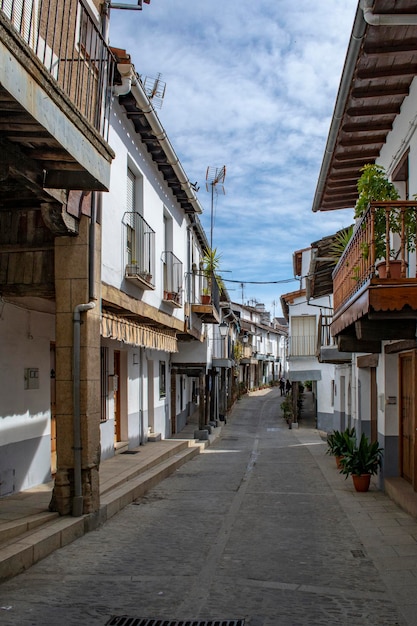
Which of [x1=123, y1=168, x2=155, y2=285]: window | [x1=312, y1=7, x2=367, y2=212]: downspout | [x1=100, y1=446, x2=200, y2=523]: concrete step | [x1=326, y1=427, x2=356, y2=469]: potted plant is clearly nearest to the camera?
[x1=312, y1=7, x2=367, y2=212]: downspout

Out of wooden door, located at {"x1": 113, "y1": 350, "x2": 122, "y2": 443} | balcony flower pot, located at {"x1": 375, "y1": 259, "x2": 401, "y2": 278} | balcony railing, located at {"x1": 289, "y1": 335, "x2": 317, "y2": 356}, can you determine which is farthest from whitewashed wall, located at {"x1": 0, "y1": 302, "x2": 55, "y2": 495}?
balcony railing, located at {"x1": 289, "y1": 335, "x2": 317, "y2": 356}

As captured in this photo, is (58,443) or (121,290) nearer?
(58,443)

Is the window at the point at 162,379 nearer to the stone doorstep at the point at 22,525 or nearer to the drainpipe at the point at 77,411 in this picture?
the drainpipe at the point at 77,411

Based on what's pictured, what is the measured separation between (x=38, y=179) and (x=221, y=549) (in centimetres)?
443

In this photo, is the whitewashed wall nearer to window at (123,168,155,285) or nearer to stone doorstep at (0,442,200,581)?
stone doorstep at (0,442,200,581)

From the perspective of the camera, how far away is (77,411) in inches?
299

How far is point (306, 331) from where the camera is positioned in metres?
28.4

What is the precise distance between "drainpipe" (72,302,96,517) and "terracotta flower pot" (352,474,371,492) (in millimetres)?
5263

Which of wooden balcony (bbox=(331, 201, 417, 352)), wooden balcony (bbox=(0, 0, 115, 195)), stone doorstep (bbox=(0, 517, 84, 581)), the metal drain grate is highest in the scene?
wooden balcony (bbox=(0, 0, 115, 195))

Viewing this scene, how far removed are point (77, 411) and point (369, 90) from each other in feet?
18.3

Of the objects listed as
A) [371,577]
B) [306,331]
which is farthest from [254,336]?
[371,577]

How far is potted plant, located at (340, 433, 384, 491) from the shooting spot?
34.7 feet

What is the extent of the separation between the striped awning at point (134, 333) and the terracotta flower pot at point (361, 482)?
178 inches

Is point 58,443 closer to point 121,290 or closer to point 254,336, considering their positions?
point 121,290
